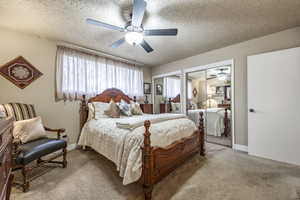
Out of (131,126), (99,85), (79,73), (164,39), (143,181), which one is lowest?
(143,181)

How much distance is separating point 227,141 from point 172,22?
3.18 m

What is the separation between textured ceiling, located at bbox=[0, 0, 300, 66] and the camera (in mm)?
1883

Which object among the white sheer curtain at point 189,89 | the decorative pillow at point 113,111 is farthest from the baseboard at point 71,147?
the white sheer curtain at point 189,89

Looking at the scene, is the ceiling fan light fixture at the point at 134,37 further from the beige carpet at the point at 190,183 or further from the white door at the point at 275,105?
the white door at the point at 275,105

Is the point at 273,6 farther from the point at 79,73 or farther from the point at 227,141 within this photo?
the point at 79,73

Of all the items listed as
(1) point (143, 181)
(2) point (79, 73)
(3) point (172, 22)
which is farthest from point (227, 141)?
(2) point (79, 73)

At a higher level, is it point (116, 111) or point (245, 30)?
point (245, 30)

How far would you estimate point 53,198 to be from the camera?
1637 millimetres

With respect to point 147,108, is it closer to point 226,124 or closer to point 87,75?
point 87,75

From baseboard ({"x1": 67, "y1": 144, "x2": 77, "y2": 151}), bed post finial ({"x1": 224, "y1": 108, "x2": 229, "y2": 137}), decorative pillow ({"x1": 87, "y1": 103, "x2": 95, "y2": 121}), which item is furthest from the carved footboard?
baseboard ({"x1": 67, "y1": 144, "x2": 77, "y2": 151})

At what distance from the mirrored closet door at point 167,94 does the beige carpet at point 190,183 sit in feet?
7.98

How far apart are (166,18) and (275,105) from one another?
262 cm

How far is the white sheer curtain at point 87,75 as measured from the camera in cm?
315

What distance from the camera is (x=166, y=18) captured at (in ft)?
7.22
